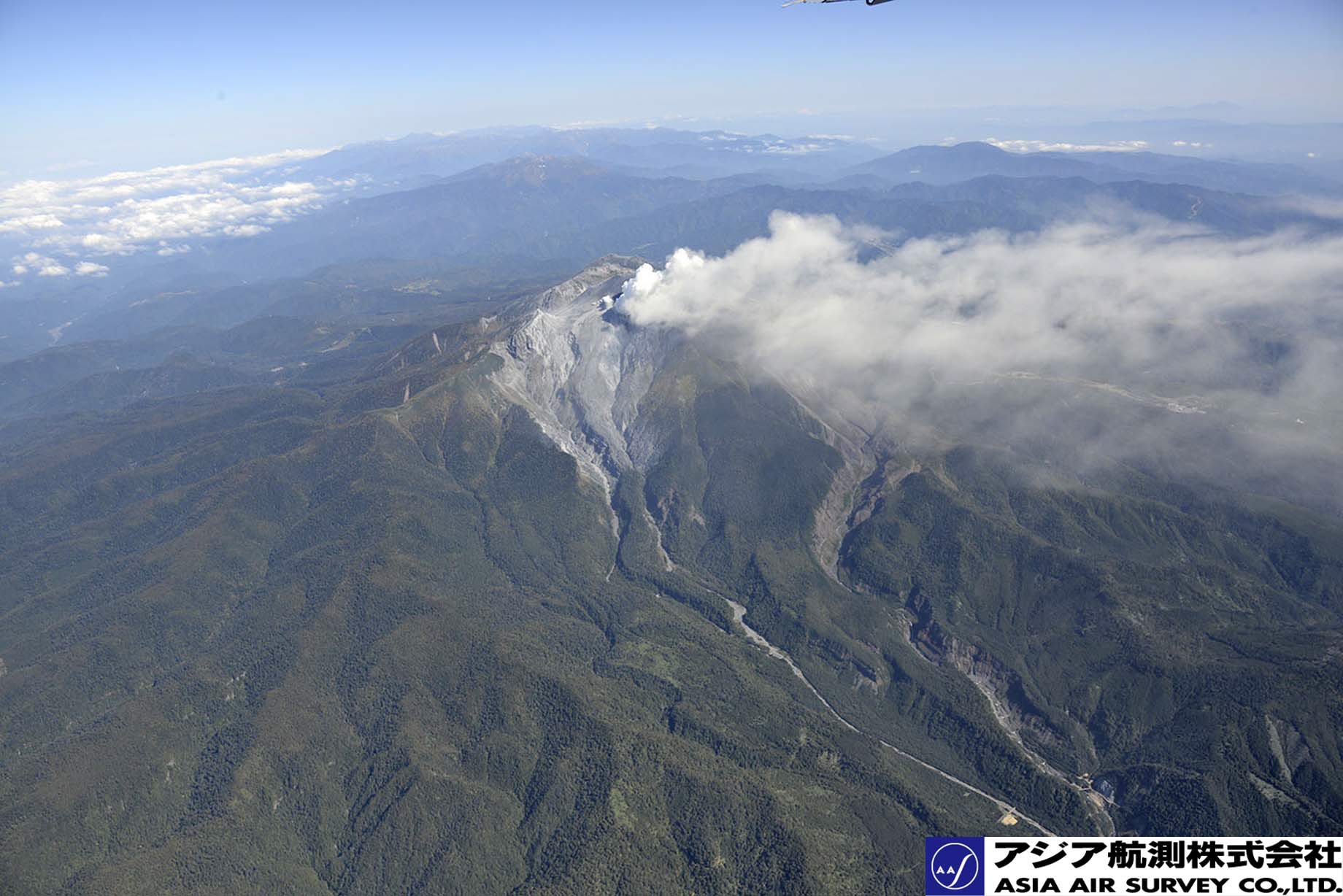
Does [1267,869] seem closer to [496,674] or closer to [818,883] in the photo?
[818,883]

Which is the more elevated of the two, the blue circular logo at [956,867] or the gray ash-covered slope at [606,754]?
the blue circular logo at [956,867]

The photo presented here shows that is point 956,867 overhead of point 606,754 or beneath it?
overhead

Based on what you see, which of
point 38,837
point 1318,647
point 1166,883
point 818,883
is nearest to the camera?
point 1166,883

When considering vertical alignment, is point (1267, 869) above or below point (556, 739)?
above

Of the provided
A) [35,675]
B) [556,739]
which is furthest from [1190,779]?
[35,675]

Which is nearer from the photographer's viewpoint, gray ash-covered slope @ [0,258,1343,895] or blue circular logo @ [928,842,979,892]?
blue circular logo @ [928,842,979,892]

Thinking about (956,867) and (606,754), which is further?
(606,754)

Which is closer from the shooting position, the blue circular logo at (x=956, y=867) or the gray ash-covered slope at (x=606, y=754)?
the blue circular logo at (x=956, y=867)

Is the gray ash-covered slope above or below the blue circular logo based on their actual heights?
below
